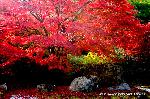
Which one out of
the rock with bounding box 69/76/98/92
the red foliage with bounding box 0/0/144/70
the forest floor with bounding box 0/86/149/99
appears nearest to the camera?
the forest floor with bounding box 0/86/149/99

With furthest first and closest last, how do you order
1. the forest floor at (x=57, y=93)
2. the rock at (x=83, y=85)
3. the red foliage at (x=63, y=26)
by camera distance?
the rock at (x=83, y=85) → the red foliage at (x=63, y=26) → the forest floor at (x=57, y=93)

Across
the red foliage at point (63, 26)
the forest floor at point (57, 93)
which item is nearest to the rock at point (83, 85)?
the forest floor at point (57, 93)

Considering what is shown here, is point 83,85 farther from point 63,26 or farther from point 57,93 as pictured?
point 63,26

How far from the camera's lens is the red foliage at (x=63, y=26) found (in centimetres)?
1514

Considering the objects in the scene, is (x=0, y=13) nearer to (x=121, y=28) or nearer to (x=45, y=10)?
(x=45, y=10)

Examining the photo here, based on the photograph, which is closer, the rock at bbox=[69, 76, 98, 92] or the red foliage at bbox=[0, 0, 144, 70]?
the red foliage at bbox=[0, 0, 144, 70]

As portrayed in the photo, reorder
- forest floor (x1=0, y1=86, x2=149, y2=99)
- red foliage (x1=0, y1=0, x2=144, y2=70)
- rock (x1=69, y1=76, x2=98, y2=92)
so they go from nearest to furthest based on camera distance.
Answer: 1. forest floor (x1=0, y1=86, x2=149, y2=99)
2. red foliage (x1=0, y1=0, x2=144, y2=70)
3. rock (x1=69, y1=76, x2=98, y2=92)

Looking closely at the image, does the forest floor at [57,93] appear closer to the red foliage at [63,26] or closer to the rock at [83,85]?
the rock at [83,85]

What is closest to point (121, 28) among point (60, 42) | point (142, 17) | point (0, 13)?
point (60, 42)

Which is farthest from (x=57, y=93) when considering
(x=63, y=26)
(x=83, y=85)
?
(x=63, y=26)

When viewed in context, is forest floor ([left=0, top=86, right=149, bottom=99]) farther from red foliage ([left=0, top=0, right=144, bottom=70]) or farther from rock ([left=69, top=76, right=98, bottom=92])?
red foliage ([left=0, top=0, right=144, bottom=70])

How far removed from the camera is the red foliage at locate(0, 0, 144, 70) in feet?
49.7

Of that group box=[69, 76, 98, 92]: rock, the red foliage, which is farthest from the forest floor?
the red foliage

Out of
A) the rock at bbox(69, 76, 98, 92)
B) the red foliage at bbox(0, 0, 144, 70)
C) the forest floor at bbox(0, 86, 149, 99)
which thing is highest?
the red foliage at bbox(0, 0, 144, 70)
